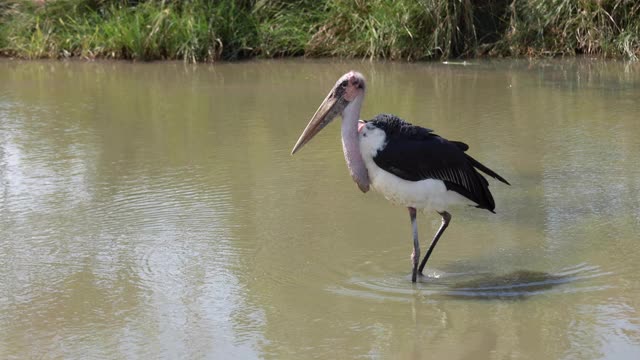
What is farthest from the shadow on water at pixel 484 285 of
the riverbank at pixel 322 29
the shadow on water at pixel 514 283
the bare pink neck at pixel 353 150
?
the riverbank at pixel 322 29

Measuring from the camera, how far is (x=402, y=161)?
569 centimetres

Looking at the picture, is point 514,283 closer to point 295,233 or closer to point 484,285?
point 484,285

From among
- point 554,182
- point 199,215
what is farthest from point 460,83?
point 199,215

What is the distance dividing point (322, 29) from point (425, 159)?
7601mm

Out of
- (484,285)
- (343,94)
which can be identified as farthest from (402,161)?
(484,285)

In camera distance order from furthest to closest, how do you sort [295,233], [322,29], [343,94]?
[322,29]
[295,233]
[343,94]

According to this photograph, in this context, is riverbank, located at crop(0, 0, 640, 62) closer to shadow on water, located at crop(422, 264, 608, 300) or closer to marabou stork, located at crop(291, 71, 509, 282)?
marabou stork, located at crop(291, 71, 509, 282)

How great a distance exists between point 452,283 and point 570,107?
15.6ft

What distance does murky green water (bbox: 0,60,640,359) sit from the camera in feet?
17.0

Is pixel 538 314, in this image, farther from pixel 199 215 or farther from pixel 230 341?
pixel 199 215

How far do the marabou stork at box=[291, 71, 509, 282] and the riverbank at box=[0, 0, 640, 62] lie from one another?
6.88m

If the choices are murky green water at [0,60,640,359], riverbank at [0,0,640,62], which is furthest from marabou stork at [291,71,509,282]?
riverbank at [0,0,640,62]

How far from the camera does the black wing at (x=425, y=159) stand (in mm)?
5707

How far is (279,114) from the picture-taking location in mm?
10164
